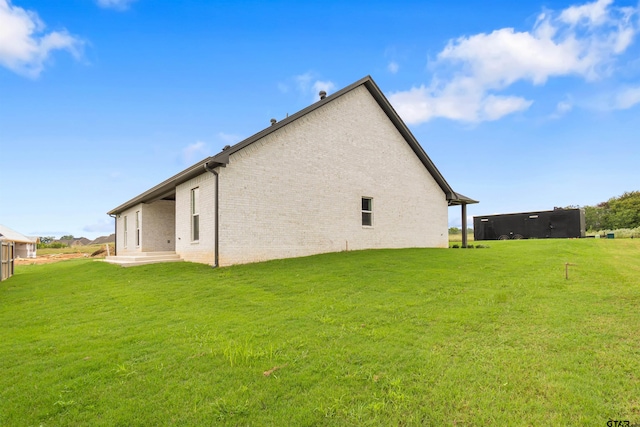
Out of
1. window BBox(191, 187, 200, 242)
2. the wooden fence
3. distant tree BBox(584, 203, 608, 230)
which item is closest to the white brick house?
window BBox(191, 187, 200, 242)

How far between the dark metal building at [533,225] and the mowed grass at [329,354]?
20226 millimetres

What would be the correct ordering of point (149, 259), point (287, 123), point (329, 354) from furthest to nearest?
point (149, 259) < point (287, 123) < point (329, 354)

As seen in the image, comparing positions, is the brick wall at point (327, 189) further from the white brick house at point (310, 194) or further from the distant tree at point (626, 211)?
the distant tree at point (626, 211)

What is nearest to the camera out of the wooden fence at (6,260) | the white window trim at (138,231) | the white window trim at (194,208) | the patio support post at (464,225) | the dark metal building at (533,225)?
the white window trim at (194,208)

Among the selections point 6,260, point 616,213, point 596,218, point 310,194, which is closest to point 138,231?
point 6,260

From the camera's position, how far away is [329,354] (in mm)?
4484

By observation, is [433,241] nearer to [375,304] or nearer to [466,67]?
[466,67]

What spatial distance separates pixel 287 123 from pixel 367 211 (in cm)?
590

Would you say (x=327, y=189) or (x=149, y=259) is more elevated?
(x=327, y=189)

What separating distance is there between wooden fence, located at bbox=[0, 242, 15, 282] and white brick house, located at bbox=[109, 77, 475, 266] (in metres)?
5.45

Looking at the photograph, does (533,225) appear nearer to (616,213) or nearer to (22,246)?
(616,213)

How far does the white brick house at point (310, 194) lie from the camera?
1233 centimetres

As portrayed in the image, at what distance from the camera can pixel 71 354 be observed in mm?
4809

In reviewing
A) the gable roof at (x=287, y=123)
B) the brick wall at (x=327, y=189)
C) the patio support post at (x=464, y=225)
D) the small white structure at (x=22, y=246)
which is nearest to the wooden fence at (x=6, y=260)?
the gable roof at (x=287, y=123)
